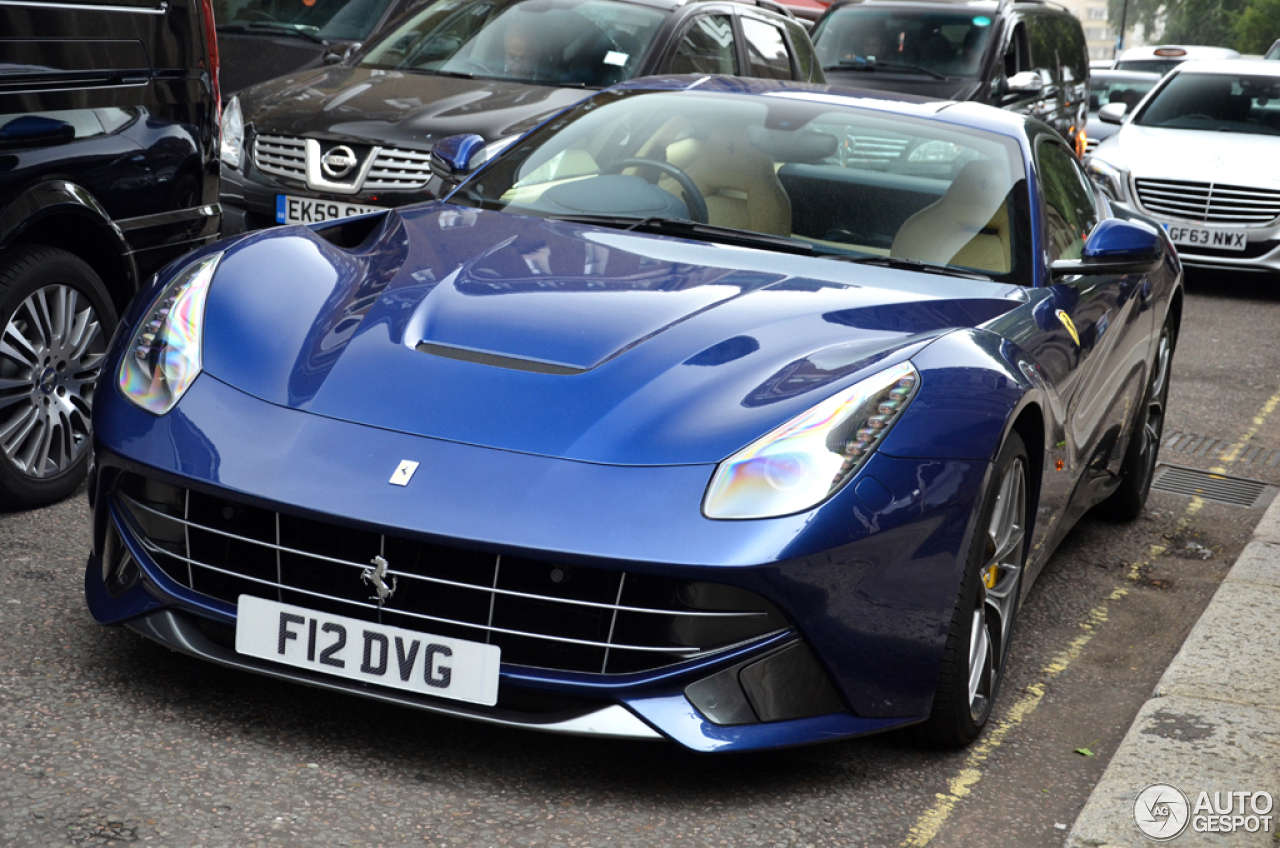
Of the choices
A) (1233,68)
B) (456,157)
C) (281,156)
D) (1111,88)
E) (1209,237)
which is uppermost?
(456,157)

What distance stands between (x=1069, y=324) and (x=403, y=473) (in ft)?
6.48

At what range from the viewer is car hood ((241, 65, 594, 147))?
24.5 ft

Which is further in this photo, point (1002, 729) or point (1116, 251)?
point (1116, 251)

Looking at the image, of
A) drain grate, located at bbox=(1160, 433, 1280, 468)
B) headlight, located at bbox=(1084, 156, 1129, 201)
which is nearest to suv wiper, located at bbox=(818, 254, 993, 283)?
drain grate, located at bbox=(1160, 433, 1280, 468)

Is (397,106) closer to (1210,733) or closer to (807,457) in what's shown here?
(807,457)

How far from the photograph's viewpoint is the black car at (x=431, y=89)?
742 cm

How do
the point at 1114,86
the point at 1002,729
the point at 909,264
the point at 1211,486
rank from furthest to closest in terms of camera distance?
1. the point at 1114,86
2. the point at 1211,486
3. the point at 909,264
4. the point at 1002,729

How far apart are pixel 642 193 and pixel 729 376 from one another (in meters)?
1.30

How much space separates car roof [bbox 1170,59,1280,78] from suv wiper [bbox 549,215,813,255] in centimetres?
941

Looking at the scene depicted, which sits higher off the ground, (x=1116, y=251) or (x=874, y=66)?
(x=1116, y=251)

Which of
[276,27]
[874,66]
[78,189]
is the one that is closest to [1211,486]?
[78,189]

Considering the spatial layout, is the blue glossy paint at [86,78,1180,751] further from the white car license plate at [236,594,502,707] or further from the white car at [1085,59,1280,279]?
the white car at [1085,59,1280,279]

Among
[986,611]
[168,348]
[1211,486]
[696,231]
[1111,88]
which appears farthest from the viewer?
[1111,88]

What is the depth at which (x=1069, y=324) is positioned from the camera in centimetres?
410
